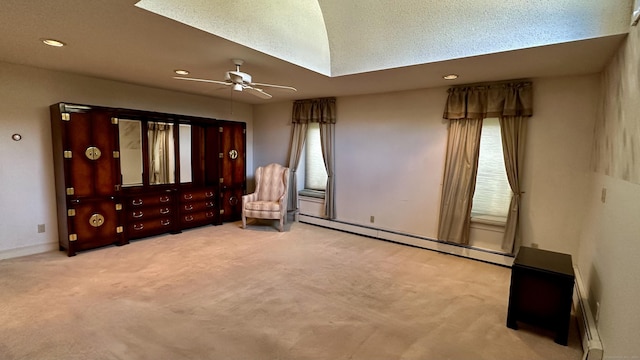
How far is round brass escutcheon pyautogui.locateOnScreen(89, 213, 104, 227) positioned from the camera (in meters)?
4.00

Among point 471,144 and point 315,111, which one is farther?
point 315,111

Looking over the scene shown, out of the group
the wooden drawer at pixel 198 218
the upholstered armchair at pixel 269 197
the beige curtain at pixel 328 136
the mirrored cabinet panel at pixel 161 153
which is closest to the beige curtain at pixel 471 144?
the beige curtain at pixel 328 136

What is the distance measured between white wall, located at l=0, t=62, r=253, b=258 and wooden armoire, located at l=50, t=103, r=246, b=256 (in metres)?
0.17

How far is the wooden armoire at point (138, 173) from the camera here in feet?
12.6

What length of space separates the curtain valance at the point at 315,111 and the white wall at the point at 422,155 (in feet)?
0.45

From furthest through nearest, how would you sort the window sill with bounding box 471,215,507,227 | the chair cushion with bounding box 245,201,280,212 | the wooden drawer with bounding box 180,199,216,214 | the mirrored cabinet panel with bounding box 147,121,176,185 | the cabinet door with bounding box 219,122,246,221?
the cabinet door with bounding box 219,122,246,221
the chair cushion with bounding box 245,201,280,212
the wooden drawer with bounding box 180,199,216,214
the mirrored cabinet panel with bounding box 147,121,176,185
the window sill with bounding box 471,215,507,227

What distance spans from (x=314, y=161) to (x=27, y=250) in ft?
14.2

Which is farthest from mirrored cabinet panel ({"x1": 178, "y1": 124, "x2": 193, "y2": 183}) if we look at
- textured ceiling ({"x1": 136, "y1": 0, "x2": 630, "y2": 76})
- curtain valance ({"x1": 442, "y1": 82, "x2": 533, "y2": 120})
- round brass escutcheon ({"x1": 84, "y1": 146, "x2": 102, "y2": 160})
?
curtain valance ({"x1": 442, "y1": 82, "x2": 533, "y2": 120})

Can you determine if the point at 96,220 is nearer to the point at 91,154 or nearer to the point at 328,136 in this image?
the point at 91,154

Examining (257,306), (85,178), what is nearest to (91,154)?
(85,178)

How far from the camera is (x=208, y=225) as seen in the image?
215 inches

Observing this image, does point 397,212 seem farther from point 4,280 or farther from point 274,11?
point 4,280

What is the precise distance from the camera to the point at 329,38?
356 cm

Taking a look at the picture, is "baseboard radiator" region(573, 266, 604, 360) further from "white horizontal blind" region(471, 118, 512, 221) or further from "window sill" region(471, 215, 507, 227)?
"white horizontal blind" region(471, 118, 512, 221)
